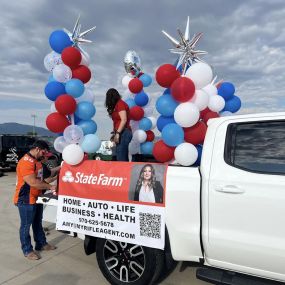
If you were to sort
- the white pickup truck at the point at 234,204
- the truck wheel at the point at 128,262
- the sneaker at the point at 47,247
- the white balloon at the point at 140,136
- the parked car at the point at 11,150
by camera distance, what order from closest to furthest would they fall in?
the white pickup truck at the point at 234,204 → the truck wheel at the point at 128,262 → the sneaker at the point at 47,247 → the white balloon at the point at 140,136 → the parked car at the point at 11,150

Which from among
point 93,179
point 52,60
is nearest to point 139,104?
point 52,60

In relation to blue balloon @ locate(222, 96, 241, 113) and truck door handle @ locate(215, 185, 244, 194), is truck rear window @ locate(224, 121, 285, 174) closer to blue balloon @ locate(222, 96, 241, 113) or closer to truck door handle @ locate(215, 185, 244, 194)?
truck door handle @ locate(215, 185, 244, 194)

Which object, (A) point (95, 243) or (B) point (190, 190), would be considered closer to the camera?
(B) point (190, 190)

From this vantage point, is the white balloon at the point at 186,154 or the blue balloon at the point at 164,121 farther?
the blue balloon at the point at 164,121

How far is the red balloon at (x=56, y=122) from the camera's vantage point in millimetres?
4645

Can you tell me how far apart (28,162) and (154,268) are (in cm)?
219

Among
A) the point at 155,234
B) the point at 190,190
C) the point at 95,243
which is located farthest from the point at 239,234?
the point at 95,243

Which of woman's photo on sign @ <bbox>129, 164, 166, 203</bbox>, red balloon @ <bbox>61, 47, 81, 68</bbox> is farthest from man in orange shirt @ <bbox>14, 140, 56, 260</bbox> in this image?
woman's photo on sign @ <bbox>129, 164, 166, 203</bbox>

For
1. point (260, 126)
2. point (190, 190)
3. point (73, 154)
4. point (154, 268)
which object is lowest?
point (154, 268)

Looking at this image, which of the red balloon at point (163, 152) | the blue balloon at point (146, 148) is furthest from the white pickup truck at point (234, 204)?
the blue balloon at point (146, 148)

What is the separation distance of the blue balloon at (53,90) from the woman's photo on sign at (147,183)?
1.64 metres

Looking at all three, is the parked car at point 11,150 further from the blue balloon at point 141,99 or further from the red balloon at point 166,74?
the red balloon at point 166,74

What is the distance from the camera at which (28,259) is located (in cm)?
497

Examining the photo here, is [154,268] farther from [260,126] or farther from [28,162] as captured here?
[28,162]
